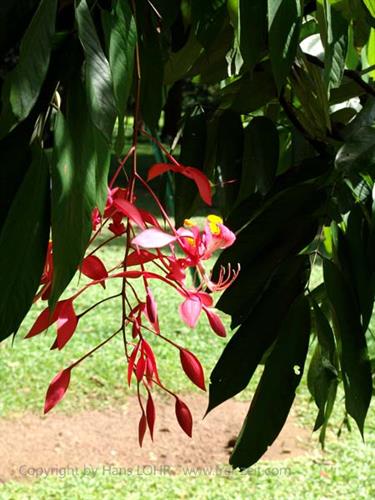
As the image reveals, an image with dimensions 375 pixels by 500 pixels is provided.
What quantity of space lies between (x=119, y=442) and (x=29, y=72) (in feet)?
9.41


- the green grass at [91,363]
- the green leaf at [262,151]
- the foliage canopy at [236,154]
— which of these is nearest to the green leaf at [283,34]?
the foliage canopy at [236,154]

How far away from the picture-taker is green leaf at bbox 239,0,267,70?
2.48ft

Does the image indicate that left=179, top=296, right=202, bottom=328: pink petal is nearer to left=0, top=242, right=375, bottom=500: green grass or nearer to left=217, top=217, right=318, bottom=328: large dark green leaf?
left=217, top=217, right=318, bottom=328: large dark green leaf

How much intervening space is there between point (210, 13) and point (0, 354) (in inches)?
138

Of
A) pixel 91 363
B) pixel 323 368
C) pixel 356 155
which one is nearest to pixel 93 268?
pixel 356 155

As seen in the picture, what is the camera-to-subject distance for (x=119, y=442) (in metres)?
3.32

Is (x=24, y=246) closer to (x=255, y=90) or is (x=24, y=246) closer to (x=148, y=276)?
(x=148, y=276)

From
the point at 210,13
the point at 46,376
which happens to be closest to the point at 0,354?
the point at 46,376

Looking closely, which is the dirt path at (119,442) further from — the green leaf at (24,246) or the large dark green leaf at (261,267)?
the green leaf at (24,246)

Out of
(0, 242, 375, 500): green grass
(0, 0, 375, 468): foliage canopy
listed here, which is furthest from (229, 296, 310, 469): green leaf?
(0, 242, 375, 500): green grass

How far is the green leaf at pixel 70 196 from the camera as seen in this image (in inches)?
22.5

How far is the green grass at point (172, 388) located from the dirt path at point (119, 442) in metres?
0.07

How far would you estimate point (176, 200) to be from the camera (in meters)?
1.10

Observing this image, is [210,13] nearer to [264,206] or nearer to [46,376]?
[264,206]
